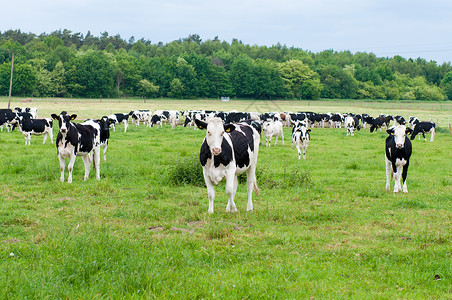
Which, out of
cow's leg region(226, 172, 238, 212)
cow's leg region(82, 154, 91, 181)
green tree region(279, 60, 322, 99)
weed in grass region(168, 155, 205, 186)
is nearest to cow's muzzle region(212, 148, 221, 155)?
cow's leg region(226, 172, 238, 212)

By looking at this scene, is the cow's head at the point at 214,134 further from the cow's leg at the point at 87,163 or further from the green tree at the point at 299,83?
the green tree at the point at 299,83

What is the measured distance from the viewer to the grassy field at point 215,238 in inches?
201

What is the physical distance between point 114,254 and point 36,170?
10.1 m

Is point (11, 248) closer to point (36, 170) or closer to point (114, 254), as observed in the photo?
point (114, 254)

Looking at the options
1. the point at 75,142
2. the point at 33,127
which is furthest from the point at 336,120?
the point at 75,142

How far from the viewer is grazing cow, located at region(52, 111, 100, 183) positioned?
1337cm

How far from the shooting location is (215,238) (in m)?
7.35

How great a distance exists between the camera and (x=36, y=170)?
47.6 ft

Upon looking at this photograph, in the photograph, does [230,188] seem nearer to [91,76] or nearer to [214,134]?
[214,134]

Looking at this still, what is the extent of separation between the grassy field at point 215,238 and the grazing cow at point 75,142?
0.60 meters

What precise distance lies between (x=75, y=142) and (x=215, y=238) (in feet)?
25.7

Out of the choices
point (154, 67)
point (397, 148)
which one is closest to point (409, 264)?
point (397, 148)

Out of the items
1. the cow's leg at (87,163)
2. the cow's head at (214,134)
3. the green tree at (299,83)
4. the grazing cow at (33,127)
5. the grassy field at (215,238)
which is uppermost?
the green tree at (299,83)

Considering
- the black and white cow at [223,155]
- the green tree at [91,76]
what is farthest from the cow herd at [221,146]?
the green tree at [91,76]
